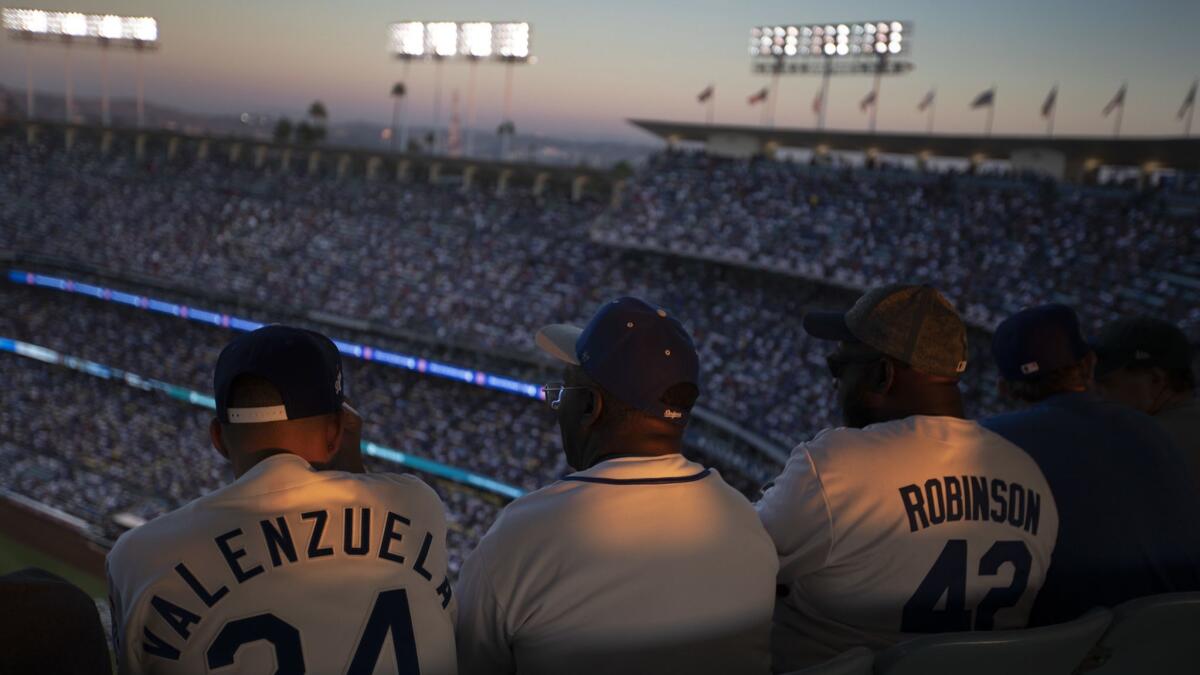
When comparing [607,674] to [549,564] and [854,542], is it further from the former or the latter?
[854,542]

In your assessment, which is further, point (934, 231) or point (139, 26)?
point (139, 26)

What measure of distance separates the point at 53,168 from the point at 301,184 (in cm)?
1249

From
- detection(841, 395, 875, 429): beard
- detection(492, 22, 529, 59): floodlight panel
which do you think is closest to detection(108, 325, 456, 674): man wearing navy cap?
detection(841, 395, 875, 429): beard

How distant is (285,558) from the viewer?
1510 mm

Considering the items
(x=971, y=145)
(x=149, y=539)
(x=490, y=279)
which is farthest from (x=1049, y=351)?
(x=490, y=279)

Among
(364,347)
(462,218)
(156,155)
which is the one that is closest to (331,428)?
(364,347)

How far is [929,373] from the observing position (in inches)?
87.7

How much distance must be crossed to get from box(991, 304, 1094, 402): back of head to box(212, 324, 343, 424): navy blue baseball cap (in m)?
1.99

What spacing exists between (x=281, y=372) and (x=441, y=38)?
3678cm

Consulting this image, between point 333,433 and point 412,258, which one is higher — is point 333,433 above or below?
above

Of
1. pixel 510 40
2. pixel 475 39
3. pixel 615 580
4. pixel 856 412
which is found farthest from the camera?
pixel 475 39

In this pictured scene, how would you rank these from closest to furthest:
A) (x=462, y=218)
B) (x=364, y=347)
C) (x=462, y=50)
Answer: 1. (x=364, y=347)
2. (x=462, y=218)
3. (x=462, y=50)

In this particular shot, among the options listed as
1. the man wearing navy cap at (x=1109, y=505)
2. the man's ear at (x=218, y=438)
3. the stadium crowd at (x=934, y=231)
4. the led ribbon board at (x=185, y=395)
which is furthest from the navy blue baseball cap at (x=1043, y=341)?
the led ribbon board at (x=185, y=395)

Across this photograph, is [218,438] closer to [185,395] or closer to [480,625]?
[480,625]
